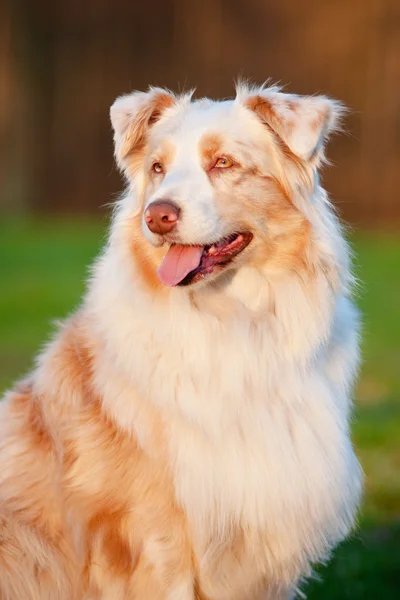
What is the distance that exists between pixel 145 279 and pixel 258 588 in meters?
1.45

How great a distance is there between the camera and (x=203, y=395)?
4391mm

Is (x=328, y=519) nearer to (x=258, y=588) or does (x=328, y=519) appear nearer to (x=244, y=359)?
(x=258, y=588)

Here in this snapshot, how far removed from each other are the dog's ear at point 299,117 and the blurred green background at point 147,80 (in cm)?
1426

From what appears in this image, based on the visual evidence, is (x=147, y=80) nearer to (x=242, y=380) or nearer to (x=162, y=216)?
(x=162, y=216)

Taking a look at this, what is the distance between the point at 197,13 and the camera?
23078 mm

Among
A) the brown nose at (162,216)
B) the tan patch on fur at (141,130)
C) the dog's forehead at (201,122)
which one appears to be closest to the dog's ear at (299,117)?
the dog's forehead at (201,122)

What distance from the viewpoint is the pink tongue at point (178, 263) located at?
4438 millimetres

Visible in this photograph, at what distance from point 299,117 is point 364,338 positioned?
7.08 metres

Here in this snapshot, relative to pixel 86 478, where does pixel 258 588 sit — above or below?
below

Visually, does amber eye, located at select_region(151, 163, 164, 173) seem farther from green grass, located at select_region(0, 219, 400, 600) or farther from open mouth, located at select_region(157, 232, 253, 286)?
green grass, located at select_region(0, 219, 400, 600)

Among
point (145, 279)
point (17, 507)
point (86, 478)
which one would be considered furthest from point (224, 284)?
point (17, 507)

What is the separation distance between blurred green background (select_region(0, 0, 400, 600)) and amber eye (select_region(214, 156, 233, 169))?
47.4 feet

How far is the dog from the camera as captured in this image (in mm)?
4309

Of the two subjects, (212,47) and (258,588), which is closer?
(258,588)
